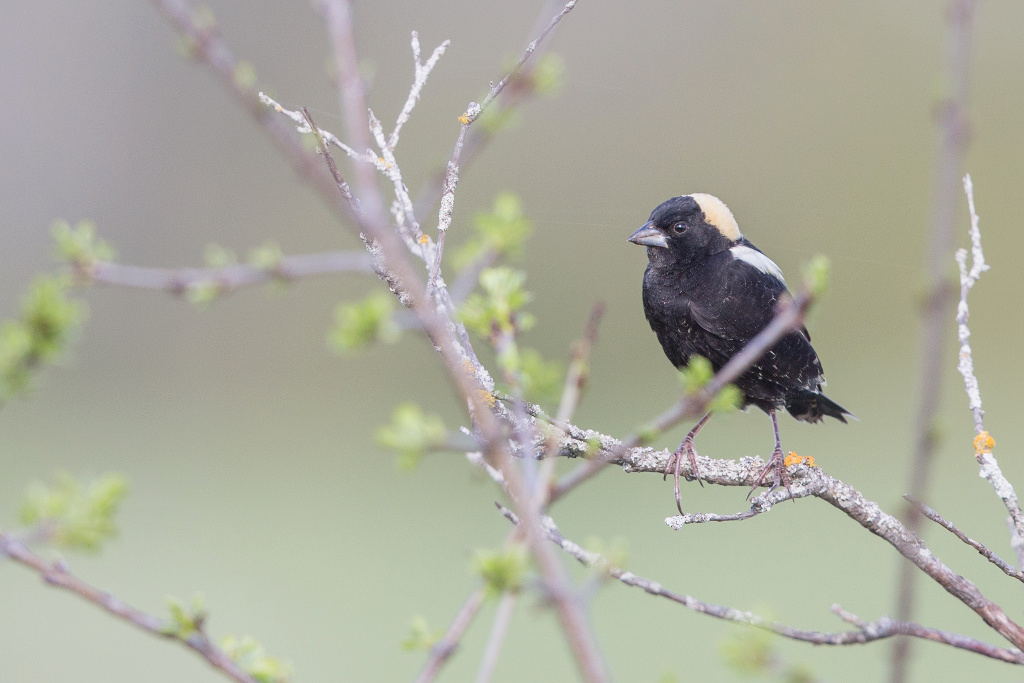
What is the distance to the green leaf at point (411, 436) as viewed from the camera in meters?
0.72

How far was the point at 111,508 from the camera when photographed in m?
0.91

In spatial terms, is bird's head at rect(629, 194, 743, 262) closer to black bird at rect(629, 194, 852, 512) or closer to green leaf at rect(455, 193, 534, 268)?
black bird at rect(629, 194, 852, 512)

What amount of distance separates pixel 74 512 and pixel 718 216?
7.83 ft

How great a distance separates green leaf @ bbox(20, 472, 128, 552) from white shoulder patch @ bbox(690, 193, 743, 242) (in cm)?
231

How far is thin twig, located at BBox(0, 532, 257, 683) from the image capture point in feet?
2.59

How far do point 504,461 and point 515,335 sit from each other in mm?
248

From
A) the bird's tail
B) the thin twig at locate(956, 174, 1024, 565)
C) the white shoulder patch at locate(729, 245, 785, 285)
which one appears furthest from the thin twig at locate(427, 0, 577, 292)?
the bird's tail

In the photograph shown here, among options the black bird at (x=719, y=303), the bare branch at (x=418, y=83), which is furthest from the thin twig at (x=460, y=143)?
the black bird at (x=719, y=303)

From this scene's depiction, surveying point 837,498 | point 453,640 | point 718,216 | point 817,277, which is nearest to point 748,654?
point 453,640

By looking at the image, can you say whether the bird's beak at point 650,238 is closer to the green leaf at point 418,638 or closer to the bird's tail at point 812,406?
the bird's tail at point 812,406

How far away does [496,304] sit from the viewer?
833 millimetres

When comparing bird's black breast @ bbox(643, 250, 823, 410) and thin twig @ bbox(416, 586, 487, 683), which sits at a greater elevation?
bird's black breast @ bbox(643, 250, 823, 410)

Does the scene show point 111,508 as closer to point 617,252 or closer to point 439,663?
point 439,663

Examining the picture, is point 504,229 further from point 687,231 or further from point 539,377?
point 687,231
